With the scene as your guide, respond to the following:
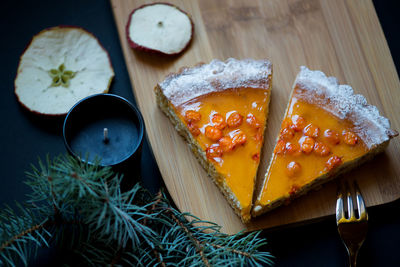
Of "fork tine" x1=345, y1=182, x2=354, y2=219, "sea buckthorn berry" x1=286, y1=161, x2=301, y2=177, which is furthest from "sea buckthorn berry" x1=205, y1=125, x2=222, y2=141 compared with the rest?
"fork tine" x1=345, y1=182, x2=354, y2=219

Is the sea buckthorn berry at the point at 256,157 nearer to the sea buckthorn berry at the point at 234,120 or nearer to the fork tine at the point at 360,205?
the sea buckthorn berry at the point at 234,120

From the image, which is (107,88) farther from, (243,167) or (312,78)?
(312,78)

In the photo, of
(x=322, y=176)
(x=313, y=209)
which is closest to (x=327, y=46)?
(x=322, y=176)

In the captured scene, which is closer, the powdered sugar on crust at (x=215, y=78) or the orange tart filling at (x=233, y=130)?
the orange tart filling at (x=233, y=130)

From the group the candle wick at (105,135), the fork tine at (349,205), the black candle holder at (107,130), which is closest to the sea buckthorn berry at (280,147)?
the fork tine at (349,205)

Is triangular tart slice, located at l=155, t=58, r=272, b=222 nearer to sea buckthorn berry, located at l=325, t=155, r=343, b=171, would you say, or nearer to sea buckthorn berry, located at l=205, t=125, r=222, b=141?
sea buckthorn berry, located at l=205, t=125, r=222, b=141

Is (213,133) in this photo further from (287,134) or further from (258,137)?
(287,134)

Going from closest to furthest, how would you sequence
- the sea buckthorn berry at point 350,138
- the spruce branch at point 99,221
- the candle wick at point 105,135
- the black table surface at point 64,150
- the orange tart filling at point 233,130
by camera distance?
1. the spruce branch at point 99,221
2. the candle wick at point 105,135
3. the orange tart filling at point 233,130
4. the sea buckthorn berry at point 350,138
5. the black table surface at point 64,150
